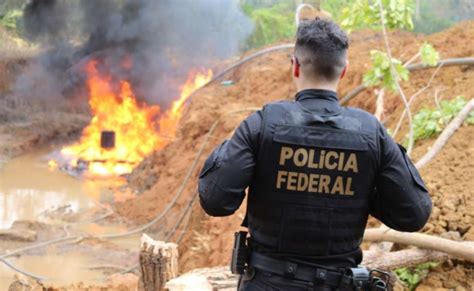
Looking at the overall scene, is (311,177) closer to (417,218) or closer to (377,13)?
(417,218)

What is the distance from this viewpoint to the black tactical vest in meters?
2.70

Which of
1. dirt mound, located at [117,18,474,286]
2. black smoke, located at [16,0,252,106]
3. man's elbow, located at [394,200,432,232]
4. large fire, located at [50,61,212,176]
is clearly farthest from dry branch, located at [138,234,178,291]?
black smoke, located at [16,0,252,106]

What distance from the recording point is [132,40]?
19609mm

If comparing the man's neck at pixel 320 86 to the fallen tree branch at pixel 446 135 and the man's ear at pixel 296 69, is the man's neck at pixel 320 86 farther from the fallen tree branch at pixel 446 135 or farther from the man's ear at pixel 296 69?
the fallen tree branch at pixel 446 135

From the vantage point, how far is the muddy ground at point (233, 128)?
5012 mm

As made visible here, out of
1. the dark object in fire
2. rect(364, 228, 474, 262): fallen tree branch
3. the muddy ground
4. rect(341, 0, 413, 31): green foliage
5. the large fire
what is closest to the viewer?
rect(364, 228, 474, 262): fallen tree branch

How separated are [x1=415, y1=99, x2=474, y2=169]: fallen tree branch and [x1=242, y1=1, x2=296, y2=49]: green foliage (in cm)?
1398

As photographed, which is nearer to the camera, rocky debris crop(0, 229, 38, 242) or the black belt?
the black belt

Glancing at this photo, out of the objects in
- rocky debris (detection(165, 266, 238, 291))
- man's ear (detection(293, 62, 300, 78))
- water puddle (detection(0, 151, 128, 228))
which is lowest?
water puddle (detection(0, 151, 128, 228))

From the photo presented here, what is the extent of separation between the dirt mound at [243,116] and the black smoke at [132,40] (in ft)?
8.75

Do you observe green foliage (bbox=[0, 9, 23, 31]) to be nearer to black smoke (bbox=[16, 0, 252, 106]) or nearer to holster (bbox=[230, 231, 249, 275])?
black smoke (bbox=[16, 0, 252, 106])

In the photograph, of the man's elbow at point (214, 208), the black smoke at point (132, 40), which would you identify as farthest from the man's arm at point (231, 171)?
the black smoke at point (132, 40)

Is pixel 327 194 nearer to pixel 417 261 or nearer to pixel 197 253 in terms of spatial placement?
pixel 417 261

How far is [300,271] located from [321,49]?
3.22 feet
